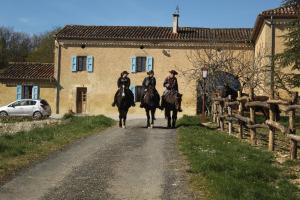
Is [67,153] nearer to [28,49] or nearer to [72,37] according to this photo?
[72,37]

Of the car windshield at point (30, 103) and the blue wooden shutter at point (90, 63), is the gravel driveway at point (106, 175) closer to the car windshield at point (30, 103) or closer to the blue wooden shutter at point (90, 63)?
the car windshield at point (30, 103)

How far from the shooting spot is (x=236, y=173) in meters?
8.13

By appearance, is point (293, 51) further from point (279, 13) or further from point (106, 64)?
point (106, 64)

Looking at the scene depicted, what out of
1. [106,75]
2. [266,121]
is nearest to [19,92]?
[106,75]

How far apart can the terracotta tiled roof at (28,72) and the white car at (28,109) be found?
245 inches

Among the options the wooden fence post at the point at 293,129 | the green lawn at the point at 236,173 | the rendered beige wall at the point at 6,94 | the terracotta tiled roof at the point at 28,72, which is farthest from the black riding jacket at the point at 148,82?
the rendered beige wall at the point at 6,94

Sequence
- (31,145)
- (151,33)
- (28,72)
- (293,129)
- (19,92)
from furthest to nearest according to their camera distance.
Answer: (28,72)
(19,92)
(151,33)
(31,145)
(293,129)

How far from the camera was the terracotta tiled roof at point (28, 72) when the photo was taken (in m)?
41.2

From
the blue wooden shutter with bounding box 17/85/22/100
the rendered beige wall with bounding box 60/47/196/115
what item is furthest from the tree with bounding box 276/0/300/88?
the blue wooden shutter with bounding box 17/85/22/100

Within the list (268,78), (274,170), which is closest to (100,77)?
(268,78)

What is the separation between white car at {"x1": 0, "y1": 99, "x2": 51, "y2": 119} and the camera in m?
34.4

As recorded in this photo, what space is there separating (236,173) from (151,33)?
33608mm

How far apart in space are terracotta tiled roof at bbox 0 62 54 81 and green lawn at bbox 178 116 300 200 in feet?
101

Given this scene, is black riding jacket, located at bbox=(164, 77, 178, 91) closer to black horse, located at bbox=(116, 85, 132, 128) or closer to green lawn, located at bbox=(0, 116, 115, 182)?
black horse, located at bbox=(116, 85, 132, 128)
